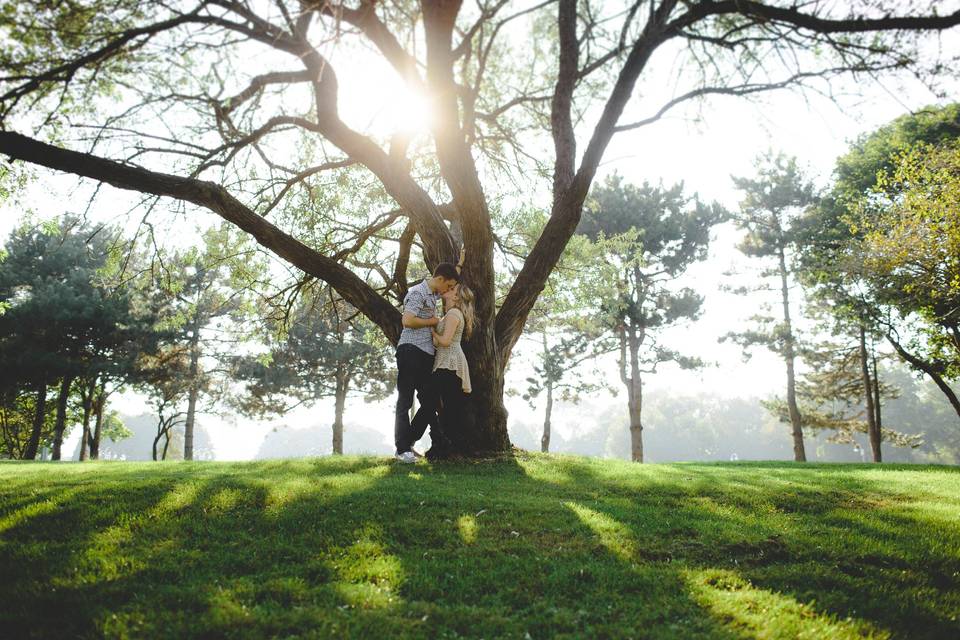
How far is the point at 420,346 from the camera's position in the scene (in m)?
6.84

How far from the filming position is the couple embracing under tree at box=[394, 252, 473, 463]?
680 centimetres

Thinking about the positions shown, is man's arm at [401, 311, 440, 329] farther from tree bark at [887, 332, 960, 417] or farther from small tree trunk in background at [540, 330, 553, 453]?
tree bark at [887, 332, 960, 417]

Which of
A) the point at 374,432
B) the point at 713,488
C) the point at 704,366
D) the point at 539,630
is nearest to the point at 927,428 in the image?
the point at 704,366

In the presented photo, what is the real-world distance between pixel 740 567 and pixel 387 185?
6.79 m

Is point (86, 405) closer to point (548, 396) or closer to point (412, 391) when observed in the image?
point (548, 396)

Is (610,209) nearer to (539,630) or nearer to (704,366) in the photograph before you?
(704,366)

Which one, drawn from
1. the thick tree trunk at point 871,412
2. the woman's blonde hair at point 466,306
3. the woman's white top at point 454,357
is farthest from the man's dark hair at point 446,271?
the thick tree trunk at point 871,412

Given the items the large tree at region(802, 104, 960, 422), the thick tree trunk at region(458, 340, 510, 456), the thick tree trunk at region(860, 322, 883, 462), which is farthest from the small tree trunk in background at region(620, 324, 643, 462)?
the thick tree trunk at region(458, 340, 510, 456)

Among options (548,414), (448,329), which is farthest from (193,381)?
Result: (448,329)

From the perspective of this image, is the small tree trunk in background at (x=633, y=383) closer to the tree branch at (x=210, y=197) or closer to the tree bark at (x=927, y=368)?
the tree bark at (x=927, y=368)

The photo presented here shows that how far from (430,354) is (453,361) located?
34 centimetres

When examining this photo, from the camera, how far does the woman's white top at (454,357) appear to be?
687cm

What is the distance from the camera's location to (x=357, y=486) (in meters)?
5.34

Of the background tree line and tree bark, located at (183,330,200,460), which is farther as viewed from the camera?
tree bark, located at (183,330,200,460)
